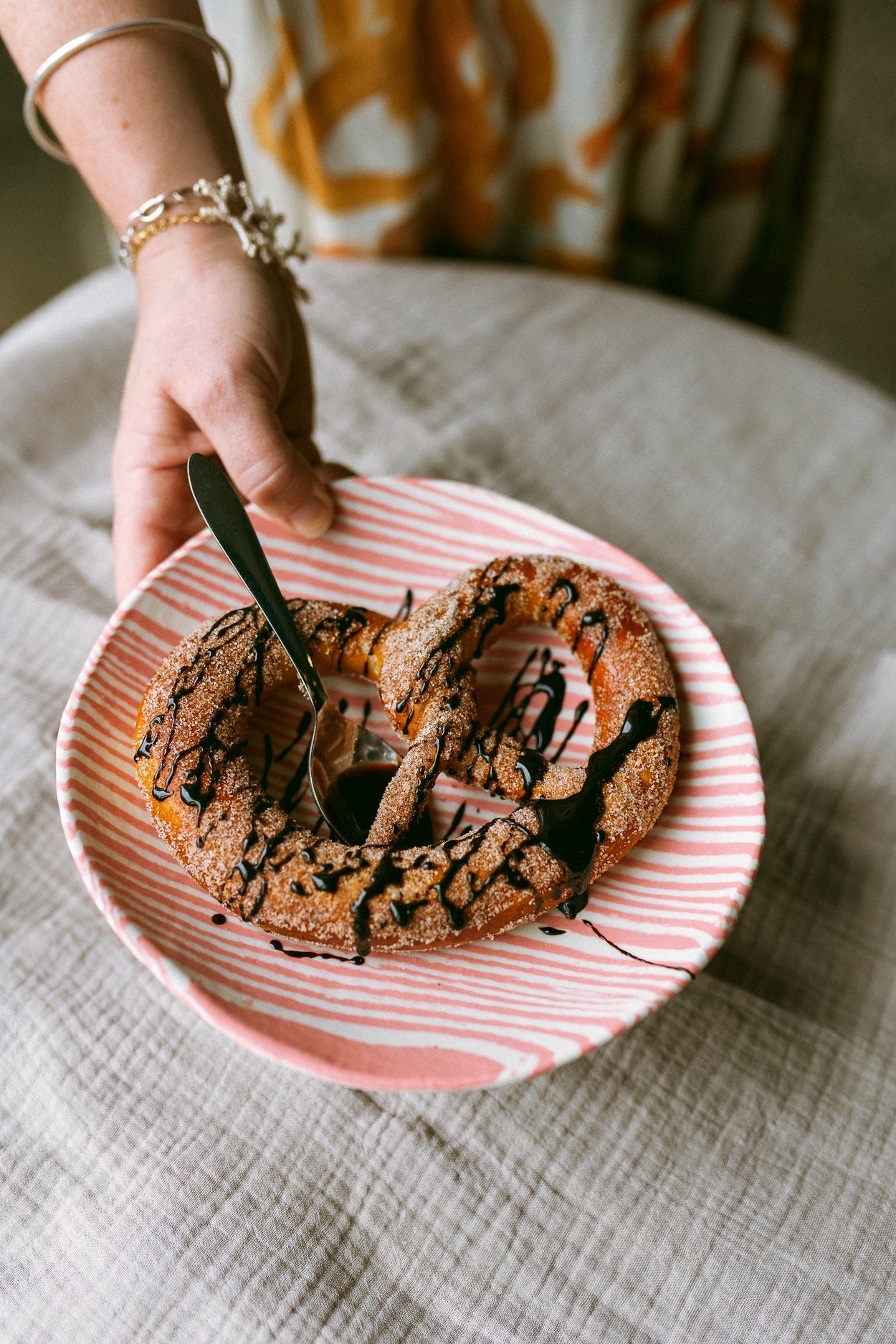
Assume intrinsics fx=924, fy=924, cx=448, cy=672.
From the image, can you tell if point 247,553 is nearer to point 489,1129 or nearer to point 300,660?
point 300,660

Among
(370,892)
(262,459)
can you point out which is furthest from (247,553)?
(370,892)

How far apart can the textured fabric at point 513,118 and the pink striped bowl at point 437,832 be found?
657mm

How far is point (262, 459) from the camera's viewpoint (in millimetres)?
790

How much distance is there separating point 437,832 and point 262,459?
0.35m

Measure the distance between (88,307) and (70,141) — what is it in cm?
33

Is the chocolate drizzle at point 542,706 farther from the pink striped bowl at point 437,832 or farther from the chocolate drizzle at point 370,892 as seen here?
the chocolate drizzle at point 370,892

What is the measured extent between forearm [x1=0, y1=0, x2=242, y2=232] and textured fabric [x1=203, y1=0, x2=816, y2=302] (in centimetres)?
23

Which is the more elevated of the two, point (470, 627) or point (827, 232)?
point (470, 627)

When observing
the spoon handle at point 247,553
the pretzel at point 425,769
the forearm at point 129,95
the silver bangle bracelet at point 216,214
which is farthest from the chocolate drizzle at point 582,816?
the forearm at point 129,95

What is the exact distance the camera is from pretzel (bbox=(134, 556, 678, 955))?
0.64 m

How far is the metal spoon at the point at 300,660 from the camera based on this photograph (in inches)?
29.2

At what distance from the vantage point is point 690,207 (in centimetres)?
150

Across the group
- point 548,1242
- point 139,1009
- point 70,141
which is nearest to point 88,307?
point 70,141

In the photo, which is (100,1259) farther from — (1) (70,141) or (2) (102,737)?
(1) (70,141)
